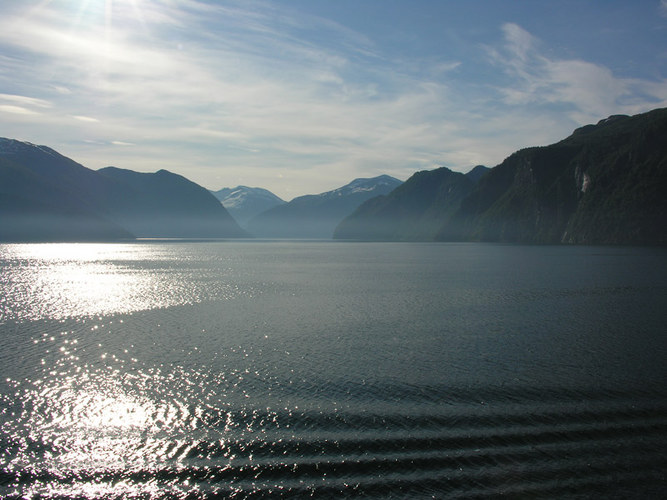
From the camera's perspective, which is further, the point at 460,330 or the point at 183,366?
the point at 460,330

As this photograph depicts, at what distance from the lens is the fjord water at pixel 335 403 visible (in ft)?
54.9

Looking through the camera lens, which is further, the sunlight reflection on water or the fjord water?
the sunlight reflection on water

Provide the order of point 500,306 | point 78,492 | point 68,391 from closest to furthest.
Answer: point 78,492, point 68,391, point 500,306

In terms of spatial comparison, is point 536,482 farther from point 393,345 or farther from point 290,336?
point 290,336

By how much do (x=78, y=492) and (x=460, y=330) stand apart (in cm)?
3370

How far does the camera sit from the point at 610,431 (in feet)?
67.0

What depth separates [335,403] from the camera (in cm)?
2403

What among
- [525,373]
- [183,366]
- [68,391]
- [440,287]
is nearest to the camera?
[68,391]

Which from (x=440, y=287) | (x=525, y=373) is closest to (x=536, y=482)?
(x=525, y=373)

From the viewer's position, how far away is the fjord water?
16.7 m

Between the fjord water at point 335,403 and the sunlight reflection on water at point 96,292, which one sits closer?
the fjord water at point 335,403

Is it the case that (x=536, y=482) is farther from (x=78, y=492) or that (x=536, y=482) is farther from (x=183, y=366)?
(x=183, y=366)

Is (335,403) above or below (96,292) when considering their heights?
above

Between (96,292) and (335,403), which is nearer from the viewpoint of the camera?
(335,403)
